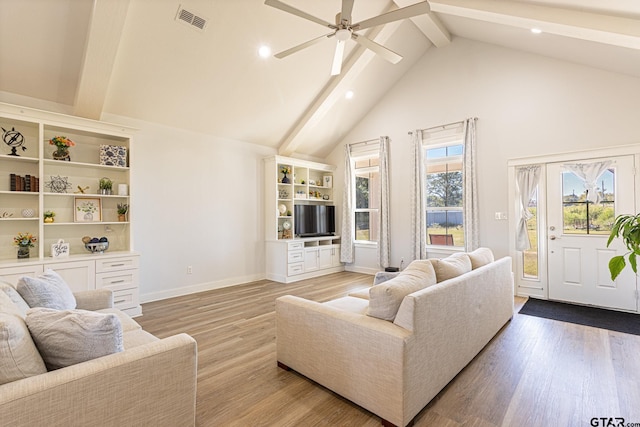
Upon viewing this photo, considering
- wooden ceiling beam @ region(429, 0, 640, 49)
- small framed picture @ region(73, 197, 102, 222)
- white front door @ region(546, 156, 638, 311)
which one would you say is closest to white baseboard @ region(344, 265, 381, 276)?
white front door @ region(546, 156, 638, 311)

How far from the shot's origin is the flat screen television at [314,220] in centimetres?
630

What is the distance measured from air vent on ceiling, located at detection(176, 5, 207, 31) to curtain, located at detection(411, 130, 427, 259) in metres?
3.97

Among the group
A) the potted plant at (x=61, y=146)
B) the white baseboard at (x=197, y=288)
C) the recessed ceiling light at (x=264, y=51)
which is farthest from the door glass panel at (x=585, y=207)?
the potted plant at (x=61, y=146)

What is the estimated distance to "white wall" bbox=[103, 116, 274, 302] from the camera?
459cm

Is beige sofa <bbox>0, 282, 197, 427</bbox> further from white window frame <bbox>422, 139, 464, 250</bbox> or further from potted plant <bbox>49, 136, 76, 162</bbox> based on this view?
white window frame <bbox>422, 139, 464, 250</bbox>

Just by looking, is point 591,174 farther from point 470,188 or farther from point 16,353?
point 16,353

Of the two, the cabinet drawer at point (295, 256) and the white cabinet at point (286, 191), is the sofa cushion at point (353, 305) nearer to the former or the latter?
the cabinet drawer at point (295, 256)

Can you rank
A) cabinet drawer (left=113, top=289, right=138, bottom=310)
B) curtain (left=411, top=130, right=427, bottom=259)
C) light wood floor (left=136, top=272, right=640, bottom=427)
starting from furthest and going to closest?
curtain (left=411, top=130, right=427, bottom=259), cabinet drawer (left=113, top=289, right=138, bottom=310), light wood floor (left=136, top=272, right=640, bottom=427)

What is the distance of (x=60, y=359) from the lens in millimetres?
1354

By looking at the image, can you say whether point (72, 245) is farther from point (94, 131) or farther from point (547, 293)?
point (547, 293)

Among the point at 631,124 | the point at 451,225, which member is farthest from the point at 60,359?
the point at 631,124

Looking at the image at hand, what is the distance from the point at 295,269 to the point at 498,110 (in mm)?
4462

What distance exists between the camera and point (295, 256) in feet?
19.3

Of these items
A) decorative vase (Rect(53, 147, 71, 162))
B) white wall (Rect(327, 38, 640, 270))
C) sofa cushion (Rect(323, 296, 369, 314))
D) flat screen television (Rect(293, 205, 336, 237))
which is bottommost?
sofa cushion (Rect(323, 296, 369, 314))
